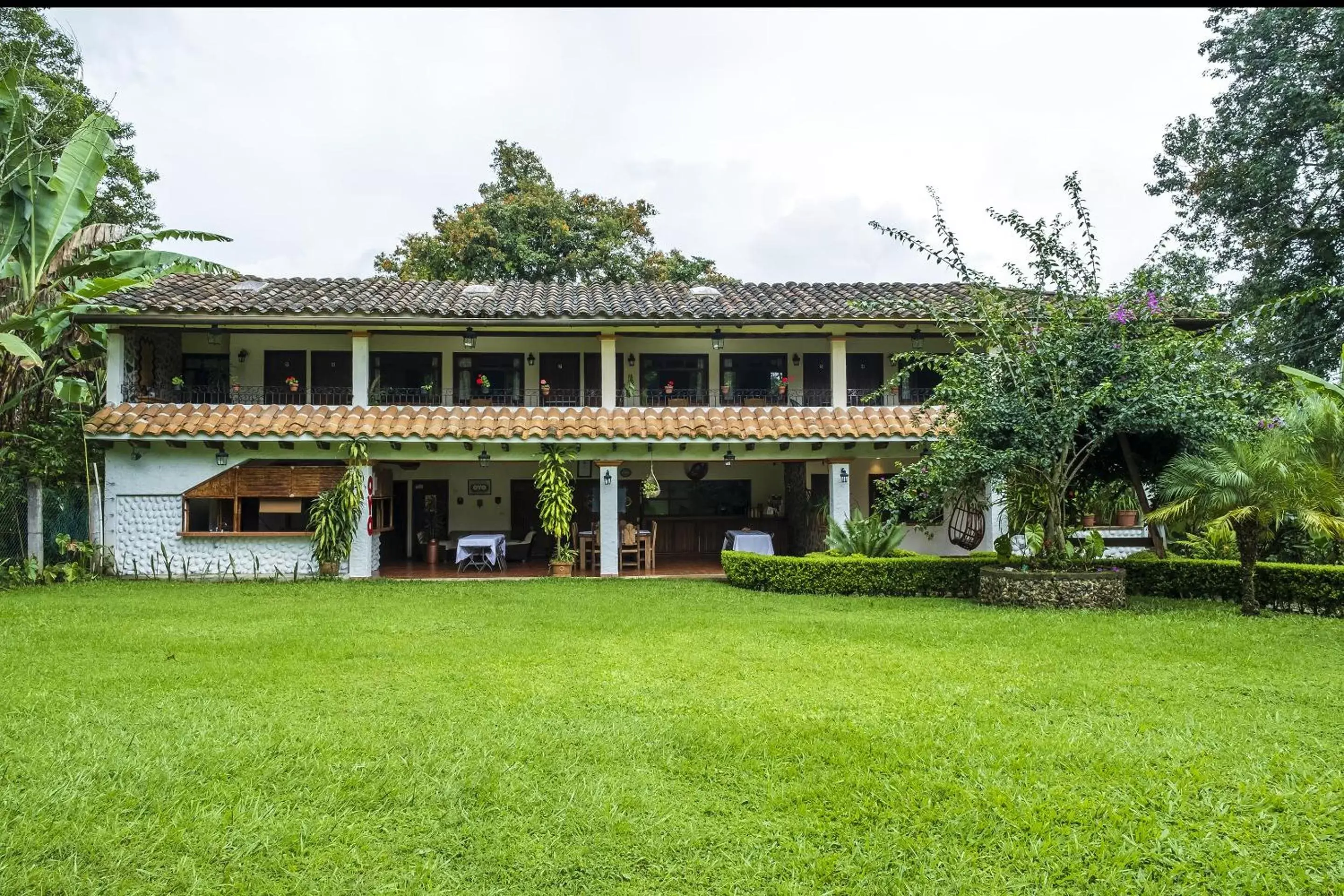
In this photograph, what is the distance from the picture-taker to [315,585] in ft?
44.9

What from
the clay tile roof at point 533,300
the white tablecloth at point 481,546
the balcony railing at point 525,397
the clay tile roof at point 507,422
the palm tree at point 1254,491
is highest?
the clay tile roof at point 533,300

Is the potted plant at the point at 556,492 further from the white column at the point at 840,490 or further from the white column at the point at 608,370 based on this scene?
the white column at the point at 840,490

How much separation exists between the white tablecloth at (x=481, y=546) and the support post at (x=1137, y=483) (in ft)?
36.1

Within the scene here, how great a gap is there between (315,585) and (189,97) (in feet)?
36.0

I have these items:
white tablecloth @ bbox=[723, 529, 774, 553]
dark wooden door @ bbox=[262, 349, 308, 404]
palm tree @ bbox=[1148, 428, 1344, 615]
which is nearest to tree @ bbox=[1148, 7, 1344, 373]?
palm tree @ bbox=[1148, 428, 1344, 615]

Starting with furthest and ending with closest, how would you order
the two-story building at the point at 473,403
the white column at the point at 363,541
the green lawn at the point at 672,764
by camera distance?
the white column at the point at 363,541
the two-story building at the point at 473,403
the green lawn at the point at 672,764

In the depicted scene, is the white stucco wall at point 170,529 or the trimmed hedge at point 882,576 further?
the white stucco wall at point 170,529

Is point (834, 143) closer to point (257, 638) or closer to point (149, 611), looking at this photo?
point (257, 638)

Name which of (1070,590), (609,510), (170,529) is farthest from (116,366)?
(1070,590)

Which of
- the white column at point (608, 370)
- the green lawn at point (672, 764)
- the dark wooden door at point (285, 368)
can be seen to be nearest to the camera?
the green lawn at point (672, 764)

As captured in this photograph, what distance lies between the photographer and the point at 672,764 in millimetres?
4922

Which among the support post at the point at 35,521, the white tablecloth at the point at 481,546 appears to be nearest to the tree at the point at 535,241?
the white tablecloth at the point at 481,546

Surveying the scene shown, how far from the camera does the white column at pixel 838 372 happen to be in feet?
53.5

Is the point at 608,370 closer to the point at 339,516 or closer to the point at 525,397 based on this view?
the point at 525,397
